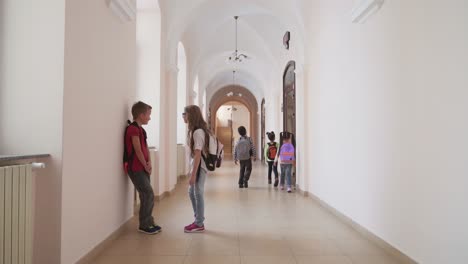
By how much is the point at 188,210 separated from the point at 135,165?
78.1 inches

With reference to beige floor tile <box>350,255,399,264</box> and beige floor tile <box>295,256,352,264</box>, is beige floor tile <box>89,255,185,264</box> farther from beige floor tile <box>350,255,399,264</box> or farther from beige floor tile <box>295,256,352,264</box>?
beige floor tile <box>350,255,399,264</box>

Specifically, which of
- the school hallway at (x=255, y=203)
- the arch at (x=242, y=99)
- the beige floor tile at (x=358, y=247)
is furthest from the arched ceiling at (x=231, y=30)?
the arch at (x=242, y=99)

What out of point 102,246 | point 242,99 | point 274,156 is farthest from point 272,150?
point 242,99

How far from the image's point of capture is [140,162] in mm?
4133

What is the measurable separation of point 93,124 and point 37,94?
0.64 meters

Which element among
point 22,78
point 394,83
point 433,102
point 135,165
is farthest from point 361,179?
point 22,78

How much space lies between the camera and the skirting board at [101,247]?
10.4ft

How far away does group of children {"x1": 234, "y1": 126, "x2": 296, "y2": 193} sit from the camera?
26.0 feet

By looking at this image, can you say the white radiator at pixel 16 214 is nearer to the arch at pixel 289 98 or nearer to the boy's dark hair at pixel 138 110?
the boy's dark hair at pixel 138 110

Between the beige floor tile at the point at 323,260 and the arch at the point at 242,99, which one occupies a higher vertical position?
the arch at the point at 242,99

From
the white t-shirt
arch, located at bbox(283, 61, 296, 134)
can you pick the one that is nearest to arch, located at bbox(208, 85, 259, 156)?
arch, located at bbox(283, 61, 296, 134)

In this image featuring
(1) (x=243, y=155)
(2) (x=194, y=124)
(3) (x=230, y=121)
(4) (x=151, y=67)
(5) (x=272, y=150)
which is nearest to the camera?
(2) (x=194, y=124)

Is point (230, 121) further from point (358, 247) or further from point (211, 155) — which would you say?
point (358, 247)

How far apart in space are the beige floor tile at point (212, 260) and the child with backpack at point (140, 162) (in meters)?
1.07
